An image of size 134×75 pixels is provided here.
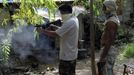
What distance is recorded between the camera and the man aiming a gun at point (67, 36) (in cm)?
660

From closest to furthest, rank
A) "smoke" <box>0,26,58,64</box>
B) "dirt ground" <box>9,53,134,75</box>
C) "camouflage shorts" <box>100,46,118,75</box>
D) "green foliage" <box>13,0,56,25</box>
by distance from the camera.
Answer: "green foliage" <box>13,0,56,25</box> → "camouflage shorts" <box>100,46,118,75</box> → "dirt ground" <box>9,53,134,75</box> → "smoke" <box>0,26,58,64</box>

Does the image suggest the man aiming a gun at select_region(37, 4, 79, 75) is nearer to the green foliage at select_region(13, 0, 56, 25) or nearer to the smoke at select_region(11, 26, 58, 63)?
the green foliage at select_region(13, 0, 56, 25)

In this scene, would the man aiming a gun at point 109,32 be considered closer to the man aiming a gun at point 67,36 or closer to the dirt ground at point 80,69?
the man aiming a gun at point 67,36

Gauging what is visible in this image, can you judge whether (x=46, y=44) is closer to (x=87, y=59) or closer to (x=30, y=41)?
(x=30, y=41)

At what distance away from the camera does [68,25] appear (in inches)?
259

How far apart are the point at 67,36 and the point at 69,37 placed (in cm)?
4

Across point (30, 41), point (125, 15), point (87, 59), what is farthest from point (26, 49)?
point (125, 15)

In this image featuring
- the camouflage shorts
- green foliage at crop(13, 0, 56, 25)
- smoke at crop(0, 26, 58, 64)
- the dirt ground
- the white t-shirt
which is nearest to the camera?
green foliage at crop(13, 0, 56, 25)

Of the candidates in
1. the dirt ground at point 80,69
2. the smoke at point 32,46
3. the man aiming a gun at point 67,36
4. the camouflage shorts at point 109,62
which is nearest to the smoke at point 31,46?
the smoke at point 32,46

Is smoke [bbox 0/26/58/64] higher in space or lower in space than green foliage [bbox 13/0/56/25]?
lower

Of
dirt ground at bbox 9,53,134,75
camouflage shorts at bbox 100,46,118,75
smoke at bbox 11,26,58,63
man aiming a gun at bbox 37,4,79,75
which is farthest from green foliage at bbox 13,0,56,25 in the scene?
smoke at bbox 11,26,58,63

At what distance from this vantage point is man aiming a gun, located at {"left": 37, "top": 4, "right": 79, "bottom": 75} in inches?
260

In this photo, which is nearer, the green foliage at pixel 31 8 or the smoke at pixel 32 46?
the green foliage at pixel 31 8

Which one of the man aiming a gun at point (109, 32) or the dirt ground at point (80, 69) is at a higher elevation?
the man aiming a gun at point (109, 32)
